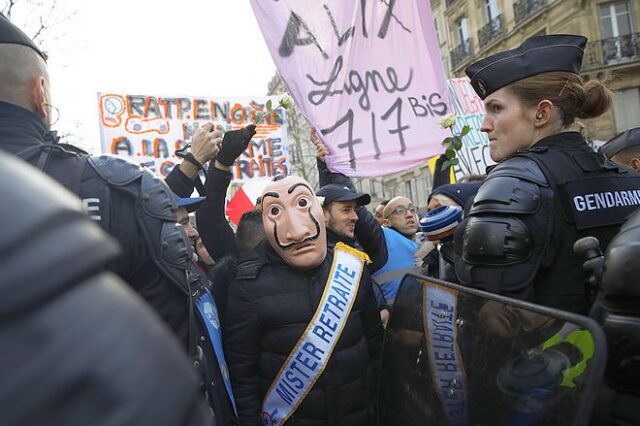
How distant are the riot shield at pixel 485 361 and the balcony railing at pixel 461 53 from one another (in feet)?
95.5

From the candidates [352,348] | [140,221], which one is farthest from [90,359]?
[352,348]

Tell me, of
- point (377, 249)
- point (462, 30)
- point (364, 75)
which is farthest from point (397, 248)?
point (462, 30)

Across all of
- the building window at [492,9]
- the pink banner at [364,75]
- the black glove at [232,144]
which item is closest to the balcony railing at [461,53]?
the building window at [492,9]

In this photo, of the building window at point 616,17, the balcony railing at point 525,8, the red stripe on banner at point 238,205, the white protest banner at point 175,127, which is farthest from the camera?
the balcony railing at point 525,8

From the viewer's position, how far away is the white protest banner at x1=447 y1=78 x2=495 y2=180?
22.5 ft

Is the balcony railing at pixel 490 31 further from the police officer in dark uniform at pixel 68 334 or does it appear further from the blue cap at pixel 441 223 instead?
the police officer in dark uniform at pixel 68 334

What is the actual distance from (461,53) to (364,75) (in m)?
27.9

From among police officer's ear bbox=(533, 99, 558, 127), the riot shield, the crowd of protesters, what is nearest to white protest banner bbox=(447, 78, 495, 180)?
the crowd of protesters

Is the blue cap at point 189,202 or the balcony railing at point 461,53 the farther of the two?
the balcony railing at point 461,53

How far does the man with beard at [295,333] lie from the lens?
2.26 m

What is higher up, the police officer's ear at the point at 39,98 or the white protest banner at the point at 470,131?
the white protest banner at the point at 470,131

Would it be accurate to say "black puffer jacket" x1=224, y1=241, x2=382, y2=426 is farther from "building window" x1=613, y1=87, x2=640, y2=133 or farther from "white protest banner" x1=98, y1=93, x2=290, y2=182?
"building window" x1=613, y1=87, x2=640, y2=133

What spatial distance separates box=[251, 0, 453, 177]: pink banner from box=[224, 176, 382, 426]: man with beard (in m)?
1.09

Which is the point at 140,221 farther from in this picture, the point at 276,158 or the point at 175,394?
the point at 276,158
